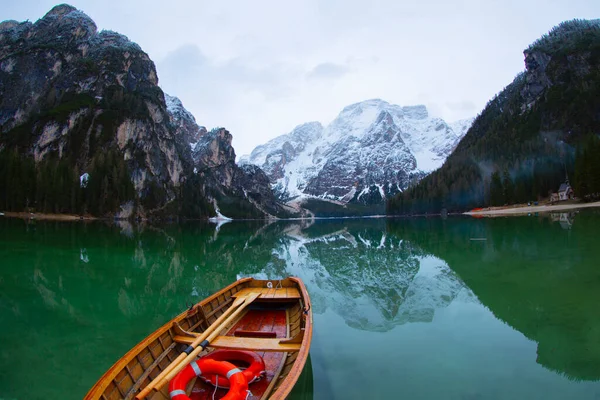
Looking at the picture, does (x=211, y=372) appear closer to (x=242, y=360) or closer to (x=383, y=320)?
(x=242, y=360)

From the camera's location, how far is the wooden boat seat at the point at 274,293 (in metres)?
13.3

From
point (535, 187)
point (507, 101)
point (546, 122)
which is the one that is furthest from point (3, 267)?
point (507, 101)

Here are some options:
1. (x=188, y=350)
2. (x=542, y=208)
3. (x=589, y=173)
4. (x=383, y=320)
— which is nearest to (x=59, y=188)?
(x=383, y=320)

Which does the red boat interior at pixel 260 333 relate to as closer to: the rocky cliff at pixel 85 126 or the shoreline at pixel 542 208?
the shoreline at pixel 542 208

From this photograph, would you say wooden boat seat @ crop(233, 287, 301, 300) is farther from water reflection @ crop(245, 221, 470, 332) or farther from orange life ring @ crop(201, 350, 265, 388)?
orange life ring @ crop(201, 350, 265, 388)

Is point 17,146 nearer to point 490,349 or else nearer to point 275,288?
point 275,288

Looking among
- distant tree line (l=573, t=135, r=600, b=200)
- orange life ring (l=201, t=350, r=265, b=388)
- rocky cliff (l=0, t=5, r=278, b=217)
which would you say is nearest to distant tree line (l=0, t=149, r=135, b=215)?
rocky cliff (l=0, t=5, r=278, b=217)

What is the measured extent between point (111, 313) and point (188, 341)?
7.83 meters

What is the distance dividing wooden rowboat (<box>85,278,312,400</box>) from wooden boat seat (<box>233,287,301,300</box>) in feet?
0.13

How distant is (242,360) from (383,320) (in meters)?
7.05

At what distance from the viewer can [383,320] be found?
1338 centimetres

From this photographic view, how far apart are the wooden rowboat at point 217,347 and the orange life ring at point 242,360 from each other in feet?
0.46

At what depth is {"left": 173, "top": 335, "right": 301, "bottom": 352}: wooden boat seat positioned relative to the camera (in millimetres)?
8280

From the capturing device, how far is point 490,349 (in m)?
9.84
